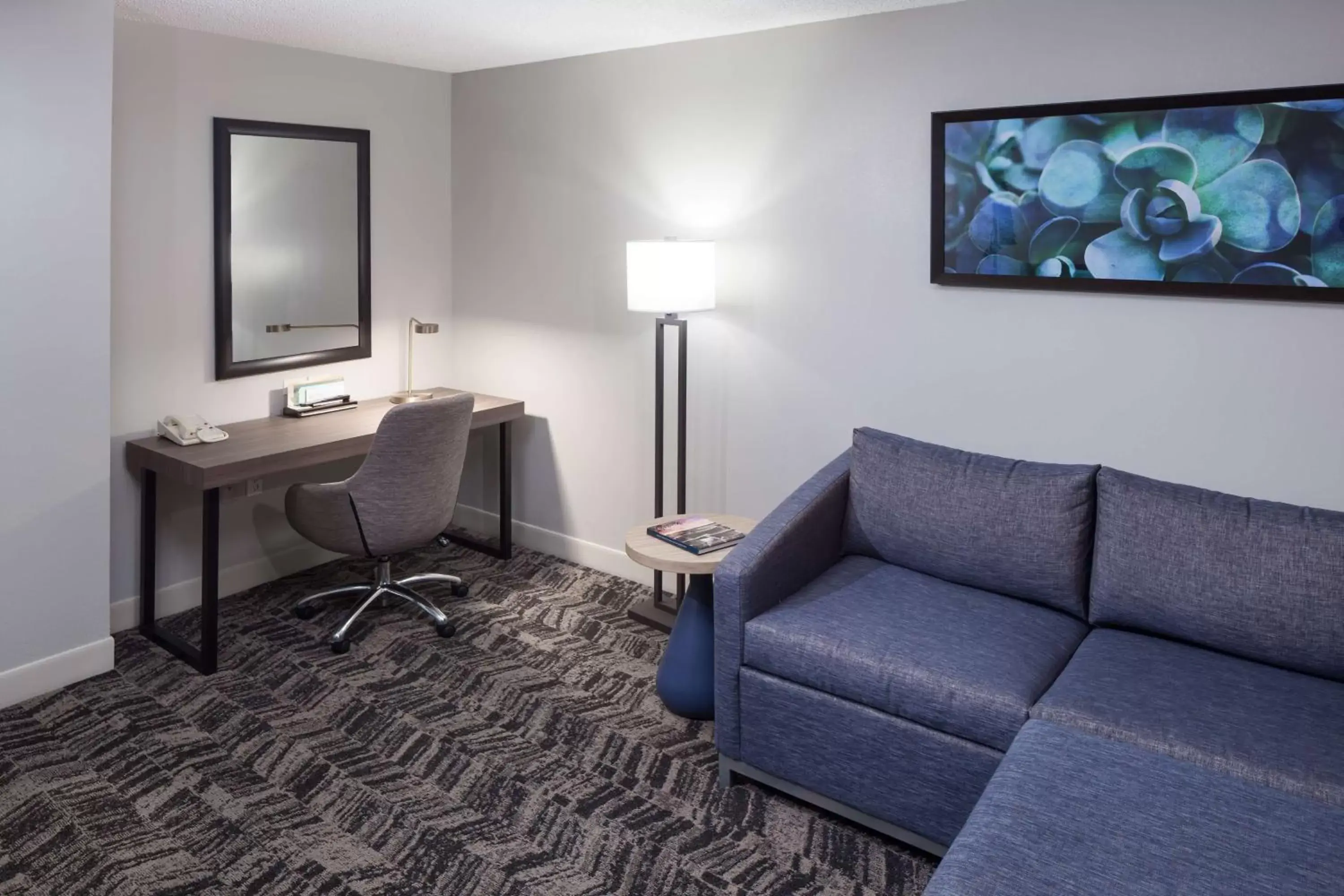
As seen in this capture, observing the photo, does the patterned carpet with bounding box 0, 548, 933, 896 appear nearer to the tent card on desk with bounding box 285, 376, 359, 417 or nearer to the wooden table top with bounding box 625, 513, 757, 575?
the wooden table top with bounding box 625, 513, 757, 575

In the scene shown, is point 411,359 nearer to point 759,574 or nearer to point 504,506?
point 504,506

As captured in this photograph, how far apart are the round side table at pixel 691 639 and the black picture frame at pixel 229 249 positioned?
1690mm

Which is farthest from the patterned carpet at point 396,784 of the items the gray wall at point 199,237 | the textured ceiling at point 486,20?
the textured ceiling at point 486,20

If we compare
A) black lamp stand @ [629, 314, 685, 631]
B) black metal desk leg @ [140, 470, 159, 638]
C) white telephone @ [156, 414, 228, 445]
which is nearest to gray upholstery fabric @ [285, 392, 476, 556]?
white telephone @ [156, 414, 228, 445]

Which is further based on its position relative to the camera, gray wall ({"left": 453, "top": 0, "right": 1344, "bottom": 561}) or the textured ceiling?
the textured ceiling

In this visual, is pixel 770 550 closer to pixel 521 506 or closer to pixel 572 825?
pixel 572 825

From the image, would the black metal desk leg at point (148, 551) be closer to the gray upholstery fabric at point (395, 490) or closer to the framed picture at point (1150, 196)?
the gray upholstery fabric at point (395, 490)

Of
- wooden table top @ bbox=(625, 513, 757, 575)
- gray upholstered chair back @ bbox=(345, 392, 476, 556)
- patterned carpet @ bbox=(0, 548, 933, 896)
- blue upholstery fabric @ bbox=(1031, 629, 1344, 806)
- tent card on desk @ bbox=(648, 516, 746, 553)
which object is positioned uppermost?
gray upholstered chair back @ bbox=(345, 392, 476, 556)

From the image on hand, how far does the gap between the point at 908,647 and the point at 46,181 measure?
8.32 ft

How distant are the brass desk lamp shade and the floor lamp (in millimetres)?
1006

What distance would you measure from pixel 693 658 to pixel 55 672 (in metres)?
1.85

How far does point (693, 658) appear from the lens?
2.89 m

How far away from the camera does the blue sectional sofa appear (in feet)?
5.64

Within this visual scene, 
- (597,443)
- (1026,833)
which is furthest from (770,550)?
(597,443)
